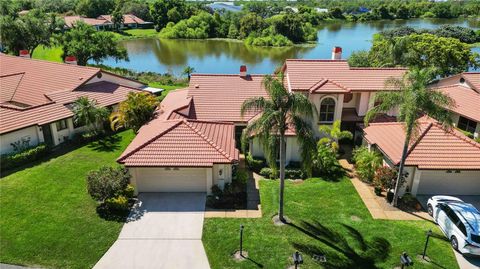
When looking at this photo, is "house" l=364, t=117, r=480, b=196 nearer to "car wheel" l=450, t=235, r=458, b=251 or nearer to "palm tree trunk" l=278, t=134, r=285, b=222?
"car wheel" l=450, t=235, r=458, b=251

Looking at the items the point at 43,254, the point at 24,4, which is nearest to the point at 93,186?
the point at 43,254

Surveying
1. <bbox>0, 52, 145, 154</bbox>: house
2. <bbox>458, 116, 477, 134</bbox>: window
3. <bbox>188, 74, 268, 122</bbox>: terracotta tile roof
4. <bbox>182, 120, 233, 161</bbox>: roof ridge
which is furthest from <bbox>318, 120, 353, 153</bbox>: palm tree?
<bbox>0, 52, 145, 154</bbox>: house

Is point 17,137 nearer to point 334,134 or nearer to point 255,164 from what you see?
point 255,164

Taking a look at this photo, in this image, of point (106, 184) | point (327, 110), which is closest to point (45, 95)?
point (106, 184)

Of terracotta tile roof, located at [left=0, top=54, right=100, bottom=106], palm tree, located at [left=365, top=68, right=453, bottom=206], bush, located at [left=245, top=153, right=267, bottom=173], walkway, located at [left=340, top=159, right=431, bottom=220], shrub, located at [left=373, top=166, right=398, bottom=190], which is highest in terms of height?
palm tree, located at [left=365, top=68, right=453, bottom=206]

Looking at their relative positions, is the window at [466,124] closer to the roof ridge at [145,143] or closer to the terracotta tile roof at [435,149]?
the terracotta tile roof at [435,149]

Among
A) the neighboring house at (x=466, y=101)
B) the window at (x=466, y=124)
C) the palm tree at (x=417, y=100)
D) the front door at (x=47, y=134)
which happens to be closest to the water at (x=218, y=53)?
the neighboring house at (x=466, y=101)
